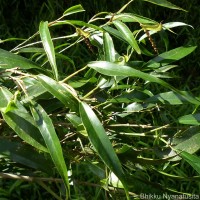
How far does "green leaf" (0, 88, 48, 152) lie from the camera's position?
71 centimetres

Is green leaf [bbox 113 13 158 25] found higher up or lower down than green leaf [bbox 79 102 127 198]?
higher up

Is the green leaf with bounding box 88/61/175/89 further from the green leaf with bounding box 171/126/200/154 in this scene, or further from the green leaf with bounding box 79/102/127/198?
the green leaf with bounding box 171/126/200/154

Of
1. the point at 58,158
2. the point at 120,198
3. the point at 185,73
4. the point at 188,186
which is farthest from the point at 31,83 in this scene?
the point at 185,73

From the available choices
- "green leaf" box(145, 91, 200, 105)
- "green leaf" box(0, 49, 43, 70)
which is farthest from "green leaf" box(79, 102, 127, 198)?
"green leaf" box(145, 91, 200, 105)

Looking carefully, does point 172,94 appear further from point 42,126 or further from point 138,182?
point 42,126

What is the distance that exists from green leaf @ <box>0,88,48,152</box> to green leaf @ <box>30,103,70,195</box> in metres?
0.02

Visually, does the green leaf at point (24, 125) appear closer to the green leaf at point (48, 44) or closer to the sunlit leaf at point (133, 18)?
the green leaf at point (48, 44)

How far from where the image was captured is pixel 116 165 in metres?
0.67

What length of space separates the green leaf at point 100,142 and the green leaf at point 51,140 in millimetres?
46

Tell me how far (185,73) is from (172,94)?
1840mm

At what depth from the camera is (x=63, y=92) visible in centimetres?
71

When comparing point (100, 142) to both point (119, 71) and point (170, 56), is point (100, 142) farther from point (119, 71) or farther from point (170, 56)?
point (170, 56)

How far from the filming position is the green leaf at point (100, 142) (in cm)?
67

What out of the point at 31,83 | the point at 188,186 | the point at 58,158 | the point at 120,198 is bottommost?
the point at 188,186
